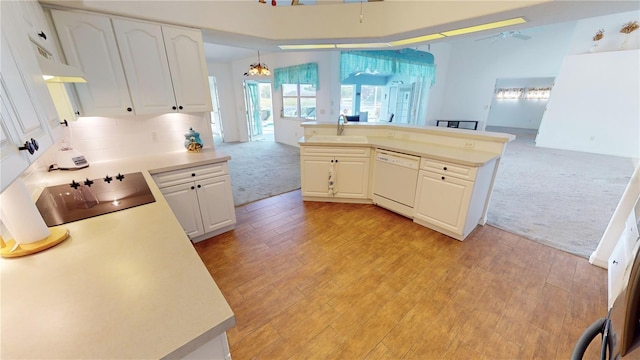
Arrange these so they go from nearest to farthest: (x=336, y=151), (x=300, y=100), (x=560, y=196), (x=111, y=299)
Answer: (x=111, y=299)
(x=336, y=151)
(x=560, y=196)
(x=300, y=100)

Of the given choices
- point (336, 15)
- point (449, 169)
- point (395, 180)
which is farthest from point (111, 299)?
point (336, 15)

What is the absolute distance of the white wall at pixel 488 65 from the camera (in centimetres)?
698

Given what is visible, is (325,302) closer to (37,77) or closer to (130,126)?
(37,77)

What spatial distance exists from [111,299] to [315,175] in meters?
2.76

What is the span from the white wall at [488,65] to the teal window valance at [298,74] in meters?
5.03

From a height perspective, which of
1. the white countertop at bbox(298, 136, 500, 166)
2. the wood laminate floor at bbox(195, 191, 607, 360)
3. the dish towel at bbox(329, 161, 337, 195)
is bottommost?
the wood laminate floor at bbox(195, 191, 607, 360)

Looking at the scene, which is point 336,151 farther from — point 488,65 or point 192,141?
point 488,65

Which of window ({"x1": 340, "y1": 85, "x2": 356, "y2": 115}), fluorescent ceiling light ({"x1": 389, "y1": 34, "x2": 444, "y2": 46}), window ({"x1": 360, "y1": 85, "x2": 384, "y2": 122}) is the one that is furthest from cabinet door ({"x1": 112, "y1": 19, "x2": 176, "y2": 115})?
window ({"x1": 360, "y1": 85, "x2": 384, "y2": 122})

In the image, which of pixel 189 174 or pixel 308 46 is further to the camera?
pixel 308 46

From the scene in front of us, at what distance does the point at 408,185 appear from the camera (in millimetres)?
2906

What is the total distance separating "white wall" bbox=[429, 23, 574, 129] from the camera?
6.98m

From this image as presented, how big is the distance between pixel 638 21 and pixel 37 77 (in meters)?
10.2

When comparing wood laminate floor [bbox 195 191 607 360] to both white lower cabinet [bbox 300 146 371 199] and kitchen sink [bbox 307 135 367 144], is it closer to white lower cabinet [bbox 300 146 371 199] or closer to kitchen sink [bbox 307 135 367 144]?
white lower cabinet [bbox 300 146 371 199]

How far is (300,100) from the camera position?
6.82 m
